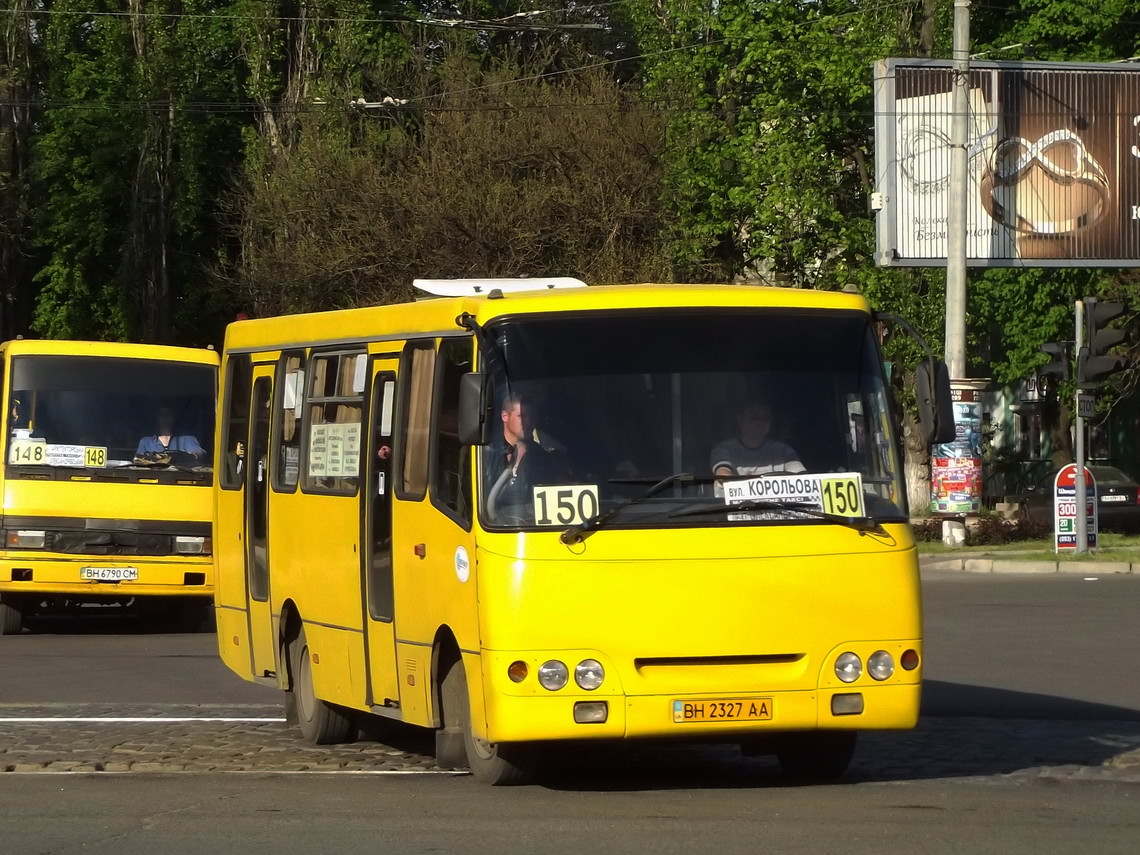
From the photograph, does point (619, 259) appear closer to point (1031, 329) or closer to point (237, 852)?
point (1031, 329)

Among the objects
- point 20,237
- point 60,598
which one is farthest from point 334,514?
point 20,237

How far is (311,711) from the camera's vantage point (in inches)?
451

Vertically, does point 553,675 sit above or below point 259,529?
below

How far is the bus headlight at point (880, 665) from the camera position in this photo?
29.3ft

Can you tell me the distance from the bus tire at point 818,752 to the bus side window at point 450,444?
197 cm

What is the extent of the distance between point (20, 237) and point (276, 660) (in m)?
42.9

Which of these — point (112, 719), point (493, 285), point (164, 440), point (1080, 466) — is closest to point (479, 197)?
point (1080, 466)

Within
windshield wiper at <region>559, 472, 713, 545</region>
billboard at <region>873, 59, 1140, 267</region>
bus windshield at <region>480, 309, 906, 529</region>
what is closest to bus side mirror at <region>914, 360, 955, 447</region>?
bus windshield at <region>480, 309, 906, 529</region>

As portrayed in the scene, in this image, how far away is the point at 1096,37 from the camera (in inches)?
1460

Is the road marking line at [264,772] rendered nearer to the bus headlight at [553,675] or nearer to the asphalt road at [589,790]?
→ the asphalt road at [589,790]

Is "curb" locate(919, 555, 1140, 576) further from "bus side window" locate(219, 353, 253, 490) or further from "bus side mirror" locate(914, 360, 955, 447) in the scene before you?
"bus side mirror" locate(914, 360, 955, 447)

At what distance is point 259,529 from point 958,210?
2121 centimetres

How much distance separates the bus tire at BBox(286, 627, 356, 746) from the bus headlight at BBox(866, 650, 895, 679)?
3.55 m

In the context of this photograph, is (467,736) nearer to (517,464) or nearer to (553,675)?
(553,675)
